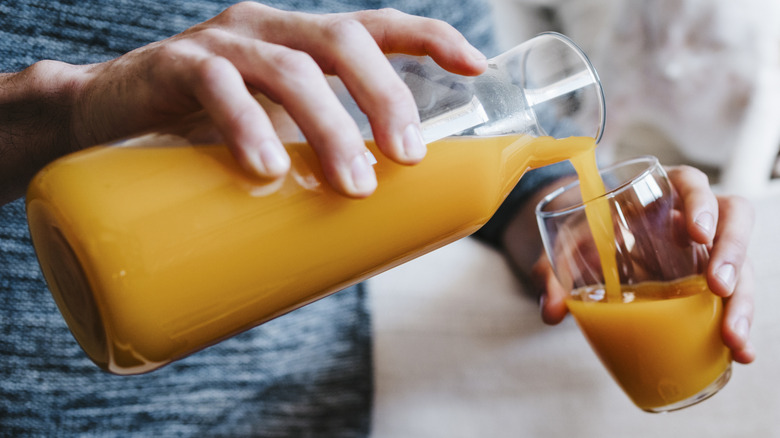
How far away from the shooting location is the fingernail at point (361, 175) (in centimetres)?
43

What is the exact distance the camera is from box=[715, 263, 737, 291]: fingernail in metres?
0.66

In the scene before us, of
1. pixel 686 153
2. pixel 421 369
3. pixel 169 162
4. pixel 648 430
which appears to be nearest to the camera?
pixel 169 162

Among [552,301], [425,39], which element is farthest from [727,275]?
[425,39]

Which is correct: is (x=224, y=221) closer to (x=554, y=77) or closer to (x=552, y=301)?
Answer: (x=554, y=77)

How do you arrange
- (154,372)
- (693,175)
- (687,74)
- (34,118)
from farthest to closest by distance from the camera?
(687,74) < (154,372) < (693,175) < (34,118)

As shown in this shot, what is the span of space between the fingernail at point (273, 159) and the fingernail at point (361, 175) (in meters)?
0.05

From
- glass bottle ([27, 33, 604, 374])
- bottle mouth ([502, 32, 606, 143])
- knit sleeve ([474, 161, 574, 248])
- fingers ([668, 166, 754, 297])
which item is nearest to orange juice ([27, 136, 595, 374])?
glass bottle ([27, 33, 604, 374])

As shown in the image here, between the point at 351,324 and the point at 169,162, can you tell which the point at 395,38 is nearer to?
the point at 169,162

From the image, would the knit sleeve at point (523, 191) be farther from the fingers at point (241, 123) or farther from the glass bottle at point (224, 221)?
the fingers at point (241, 123)

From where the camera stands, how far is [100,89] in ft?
1.81

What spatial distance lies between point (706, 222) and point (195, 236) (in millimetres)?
529

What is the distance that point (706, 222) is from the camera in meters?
0.67

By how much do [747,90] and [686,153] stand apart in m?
0.21

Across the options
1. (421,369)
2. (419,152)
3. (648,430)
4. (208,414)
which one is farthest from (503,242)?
(419,152)
